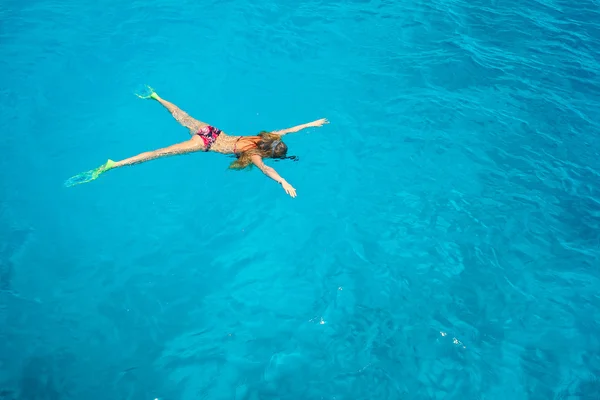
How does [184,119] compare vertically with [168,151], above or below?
above

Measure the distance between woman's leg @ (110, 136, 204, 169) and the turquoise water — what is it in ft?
3.30

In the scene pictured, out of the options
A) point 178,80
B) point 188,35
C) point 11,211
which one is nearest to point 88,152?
point 11,211

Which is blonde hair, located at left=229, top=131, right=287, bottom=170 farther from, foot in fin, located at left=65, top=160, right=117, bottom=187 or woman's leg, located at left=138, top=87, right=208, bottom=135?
foot in fin, located at left=65, top=160, right=117, bottom=187

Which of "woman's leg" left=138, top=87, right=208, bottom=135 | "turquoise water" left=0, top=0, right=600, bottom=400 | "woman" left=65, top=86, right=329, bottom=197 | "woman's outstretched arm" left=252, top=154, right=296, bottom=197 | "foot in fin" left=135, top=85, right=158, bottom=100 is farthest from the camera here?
"foot in fin" left=135, top=85, right=158, bottom=100

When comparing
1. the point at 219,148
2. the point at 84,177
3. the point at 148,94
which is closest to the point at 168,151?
the point at 219,148

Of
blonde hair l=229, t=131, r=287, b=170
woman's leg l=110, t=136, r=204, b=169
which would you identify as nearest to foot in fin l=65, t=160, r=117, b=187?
woman's leg l=110, t=136, r=204, b=169

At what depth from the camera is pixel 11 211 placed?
9.61m

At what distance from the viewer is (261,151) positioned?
952cm

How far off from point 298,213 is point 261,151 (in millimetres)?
1846

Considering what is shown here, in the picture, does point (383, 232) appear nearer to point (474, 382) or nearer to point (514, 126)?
point (474, 382)

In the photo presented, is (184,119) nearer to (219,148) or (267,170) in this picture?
(219,148)

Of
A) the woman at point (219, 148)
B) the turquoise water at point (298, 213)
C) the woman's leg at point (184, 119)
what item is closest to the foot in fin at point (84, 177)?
the woman at point (219, 148)

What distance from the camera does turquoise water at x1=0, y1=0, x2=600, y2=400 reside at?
322 inches

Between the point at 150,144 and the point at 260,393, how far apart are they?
6792mm
